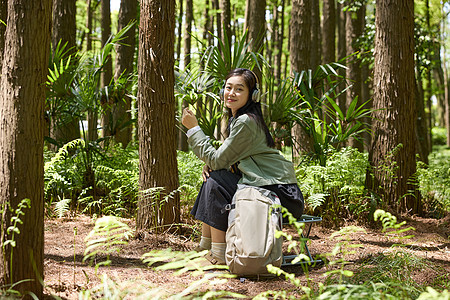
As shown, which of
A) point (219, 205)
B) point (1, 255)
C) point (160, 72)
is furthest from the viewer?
point (160, 72)

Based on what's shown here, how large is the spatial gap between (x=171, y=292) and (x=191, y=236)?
1.67 meters

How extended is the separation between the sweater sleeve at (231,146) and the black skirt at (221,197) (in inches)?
5.0

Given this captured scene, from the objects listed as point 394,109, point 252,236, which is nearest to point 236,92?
point 252,236

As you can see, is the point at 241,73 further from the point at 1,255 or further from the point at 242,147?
the point at 1,255

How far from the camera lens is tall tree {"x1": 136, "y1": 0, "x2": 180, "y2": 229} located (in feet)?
14.5

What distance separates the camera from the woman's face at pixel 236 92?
388 centimetres

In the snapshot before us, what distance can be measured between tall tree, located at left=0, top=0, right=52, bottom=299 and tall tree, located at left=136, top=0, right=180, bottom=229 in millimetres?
1911

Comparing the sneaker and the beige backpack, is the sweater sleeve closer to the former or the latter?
the beige backpack

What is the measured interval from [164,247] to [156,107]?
1.41 meters

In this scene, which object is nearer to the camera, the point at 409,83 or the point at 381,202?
the point at 381,202

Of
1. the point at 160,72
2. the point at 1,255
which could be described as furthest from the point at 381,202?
the point at 1,255

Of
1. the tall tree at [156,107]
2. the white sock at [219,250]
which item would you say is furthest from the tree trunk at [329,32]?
the white sock at [219,250]

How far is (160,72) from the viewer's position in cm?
442

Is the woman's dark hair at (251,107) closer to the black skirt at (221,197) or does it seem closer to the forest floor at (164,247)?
the black skirt at (221,197)
